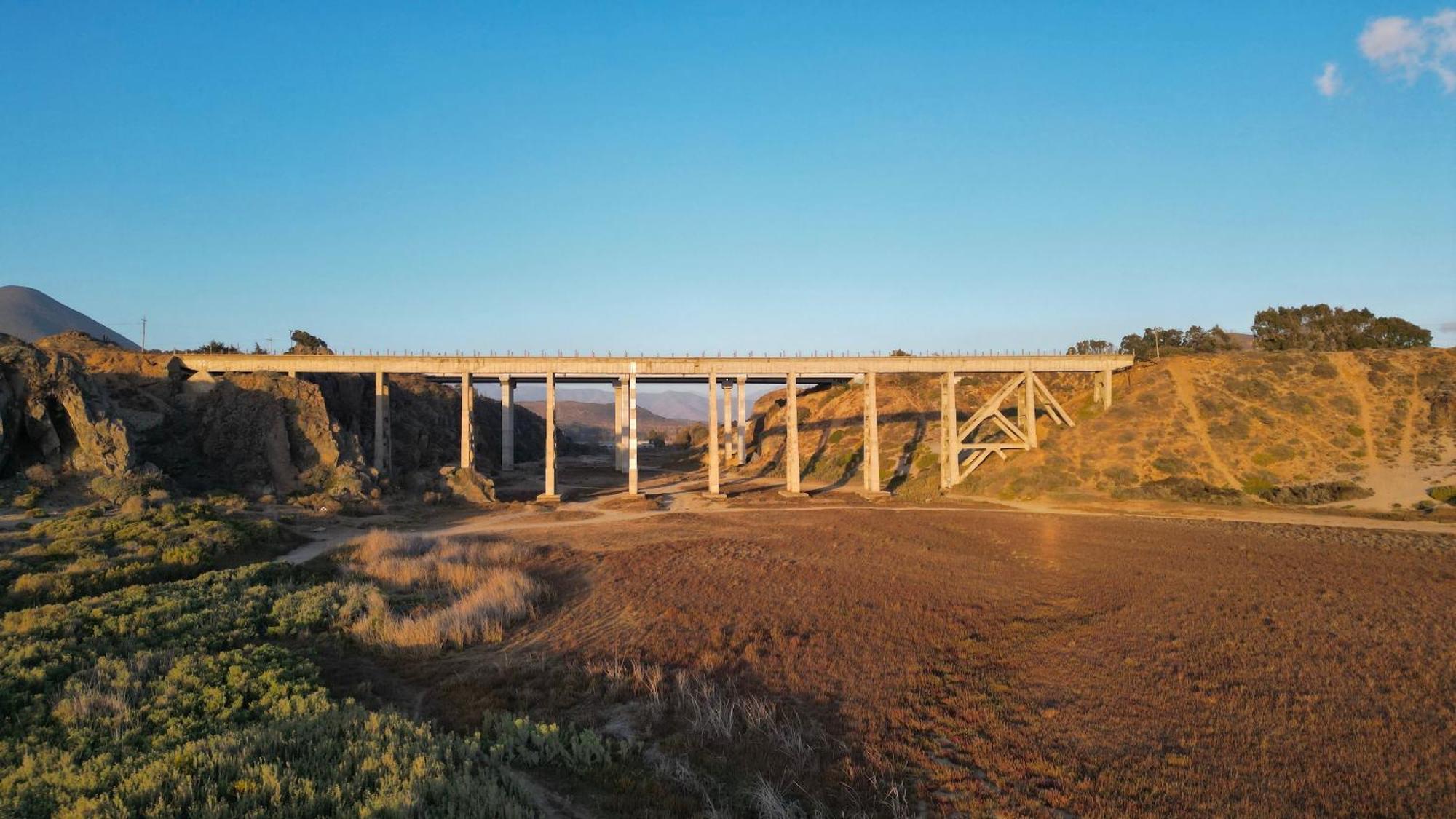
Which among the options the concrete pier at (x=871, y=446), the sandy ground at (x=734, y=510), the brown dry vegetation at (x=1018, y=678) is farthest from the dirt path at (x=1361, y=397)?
the concrete pier at (x=871, y=446)

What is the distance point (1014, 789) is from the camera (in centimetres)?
836

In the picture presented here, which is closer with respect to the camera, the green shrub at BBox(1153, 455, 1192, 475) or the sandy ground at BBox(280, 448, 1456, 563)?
the sandy ground at BBox(280, 448, 1456, 563)

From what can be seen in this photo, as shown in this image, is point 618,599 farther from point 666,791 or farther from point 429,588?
point 666,791

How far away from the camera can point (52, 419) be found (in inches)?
1244

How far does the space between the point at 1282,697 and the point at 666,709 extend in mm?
10219

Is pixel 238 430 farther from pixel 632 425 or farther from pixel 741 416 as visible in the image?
pixel 741 416

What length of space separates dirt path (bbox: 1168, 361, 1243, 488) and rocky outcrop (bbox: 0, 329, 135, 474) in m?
61.1

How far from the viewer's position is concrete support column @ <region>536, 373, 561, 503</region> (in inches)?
1803

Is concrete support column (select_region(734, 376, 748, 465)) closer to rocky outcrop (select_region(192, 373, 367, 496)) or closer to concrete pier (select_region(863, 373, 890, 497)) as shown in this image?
concrete pier (select_region(863, 373, 890, 497))

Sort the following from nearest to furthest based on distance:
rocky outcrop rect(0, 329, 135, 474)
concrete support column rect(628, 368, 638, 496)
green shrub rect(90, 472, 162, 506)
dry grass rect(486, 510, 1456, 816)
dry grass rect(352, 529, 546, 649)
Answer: dry grass rect(486, 510, 1456, 816)
dry grass rect(352, 529, 546, 649)
green shrub rect(90, 472, 162, 506)
rocky outcrop rect(0, 329, 135, 474)
concrete support column rect(628, 368, 638, 496)

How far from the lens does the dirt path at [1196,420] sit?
136ft

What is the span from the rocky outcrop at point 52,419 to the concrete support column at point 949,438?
48470 mm

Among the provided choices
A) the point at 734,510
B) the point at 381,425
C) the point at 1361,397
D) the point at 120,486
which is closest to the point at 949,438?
the point at 734,510

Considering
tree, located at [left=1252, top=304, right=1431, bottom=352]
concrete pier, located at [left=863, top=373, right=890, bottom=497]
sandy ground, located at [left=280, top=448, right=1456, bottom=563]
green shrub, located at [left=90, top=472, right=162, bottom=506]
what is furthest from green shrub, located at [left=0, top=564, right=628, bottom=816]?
tree, located at [left=1252, top=304, right=1431, bottom=352]
